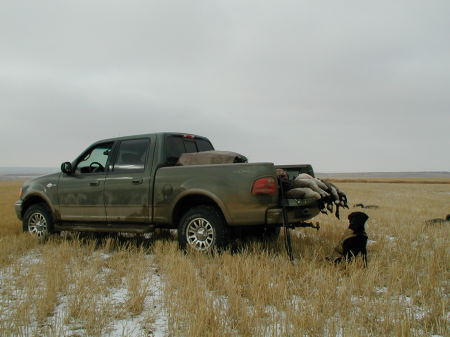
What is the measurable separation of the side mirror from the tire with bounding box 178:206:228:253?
276 centimetres

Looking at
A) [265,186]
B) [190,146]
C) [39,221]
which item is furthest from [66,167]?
[265,186]

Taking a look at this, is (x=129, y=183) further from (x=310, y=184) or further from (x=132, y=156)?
(x=310, y=184)

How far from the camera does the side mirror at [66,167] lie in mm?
6639

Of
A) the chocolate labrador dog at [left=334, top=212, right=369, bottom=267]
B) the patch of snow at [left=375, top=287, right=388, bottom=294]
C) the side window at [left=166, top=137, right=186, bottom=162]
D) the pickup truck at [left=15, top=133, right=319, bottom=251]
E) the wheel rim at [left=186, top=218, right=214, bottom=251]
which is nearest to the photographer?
the patch of snow at [left=375, top=287, right=388, bottom=294]

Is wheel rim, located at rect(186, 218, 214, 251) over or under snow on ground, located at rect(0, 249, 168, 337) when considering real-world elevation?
over

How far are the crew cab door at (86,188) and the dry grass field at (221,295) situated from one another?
0.89 m

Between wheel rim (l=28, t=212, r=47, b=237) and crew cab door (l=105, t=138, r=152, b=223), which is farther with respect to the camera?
wheel rim (l=28, t=212, r=47, b=237)

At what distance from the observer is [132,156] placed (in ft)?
20.1

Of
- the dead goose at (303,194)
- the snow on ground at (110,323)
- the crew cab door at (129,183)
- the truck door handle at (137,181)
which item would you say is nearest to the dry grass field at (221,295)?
the snow on ground at (110,323)

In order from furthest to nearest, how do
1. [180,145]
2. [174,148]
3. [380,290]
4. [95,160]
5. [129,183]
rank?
[95,160]
[180,145]
[174,148]
[129,183]
[380,290]

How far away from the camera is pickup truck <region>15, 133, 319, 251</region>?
16.0 feet

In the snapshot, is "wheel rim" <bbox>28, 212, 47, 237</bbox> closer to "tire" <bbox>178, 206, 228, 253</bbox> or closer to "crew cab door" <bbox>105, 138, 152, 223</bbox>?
"crew cab door" <bbox>105, 138, 152, 223</bbox>

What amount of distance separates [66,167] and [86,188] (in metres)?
0.65

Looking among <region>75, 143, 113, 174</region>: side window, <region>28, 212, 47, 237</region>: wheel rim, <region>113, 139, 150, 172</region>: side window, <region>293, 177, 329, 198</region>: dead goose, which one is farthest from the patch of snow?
<region>28, 212, 47, 237</region>: wheel rim
